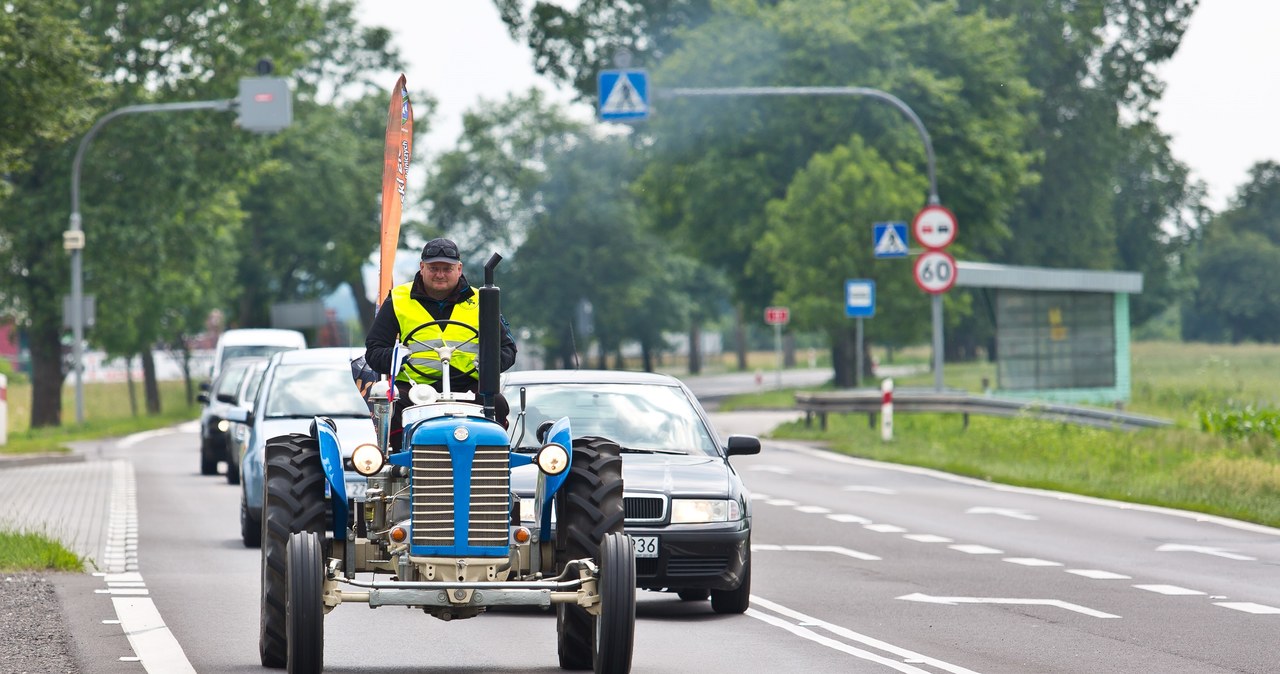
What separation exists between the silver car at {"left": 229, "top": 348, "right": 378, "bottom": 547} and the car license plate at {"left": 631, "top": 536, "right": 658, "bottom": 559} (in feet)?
16.4

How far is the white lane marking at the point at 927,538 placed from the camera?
1647 cm

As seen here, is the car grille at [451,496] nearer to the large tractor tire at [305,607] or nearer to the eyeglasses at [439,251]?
the large tractor tire at [305,607]

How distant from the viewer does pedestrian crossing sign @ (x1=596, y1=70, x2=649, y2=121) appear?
3241 centimetres

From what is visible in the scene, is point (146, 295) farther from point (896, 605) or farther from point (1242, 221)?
point (1242, 221)

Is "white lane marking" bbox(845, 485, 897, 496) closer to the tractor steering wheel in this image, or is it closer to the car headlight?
the car headlight

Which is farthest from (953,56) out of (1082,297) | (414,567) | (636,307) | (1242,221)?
(1242,221)

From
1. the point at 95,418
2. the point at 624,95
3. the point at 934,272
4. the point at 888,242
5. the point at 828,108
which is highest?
the point at 828,108

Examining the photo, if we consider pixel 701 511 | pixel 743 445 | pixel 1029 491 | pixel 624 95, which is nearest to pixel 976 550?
pixel 743 445

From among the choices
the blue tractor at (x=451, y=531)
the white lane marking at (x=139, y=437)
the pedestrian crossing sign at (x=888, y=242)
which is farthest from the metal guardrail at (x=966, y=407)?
the blue tractor at (x=451, y=531)

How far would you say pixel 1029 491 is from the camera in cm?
2220

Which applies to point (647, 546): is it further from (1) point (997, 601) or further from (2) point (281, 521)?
(2) point (281, 521)

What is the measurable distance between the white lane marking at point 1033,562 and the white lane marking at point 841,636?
3.01 metres

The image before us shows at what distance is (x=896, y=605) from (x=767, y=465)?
14.9m

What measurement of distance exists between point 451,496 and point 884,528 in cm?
1018
